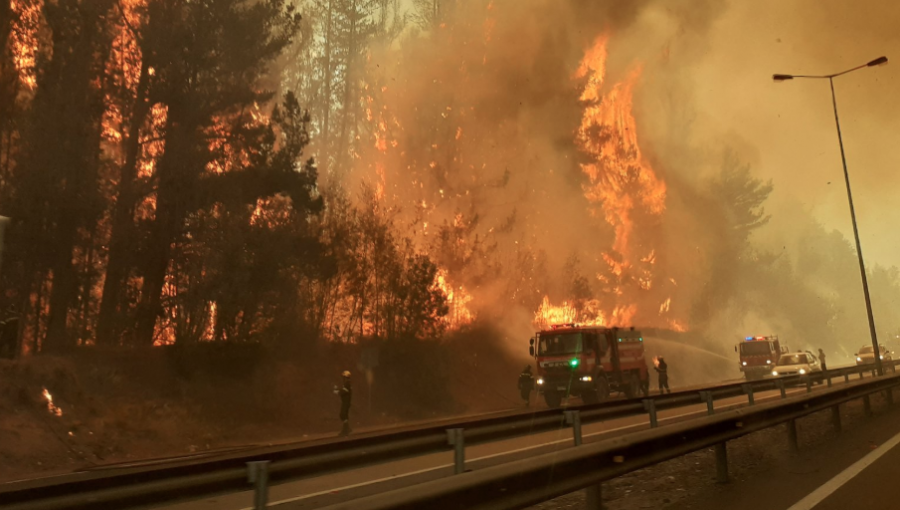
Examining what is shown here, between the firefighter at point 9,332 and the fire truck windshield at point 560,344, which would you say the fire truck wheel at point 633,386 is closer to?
the fire truck windshield at point 560,344

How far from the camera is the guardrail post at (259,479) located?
5.57 metres

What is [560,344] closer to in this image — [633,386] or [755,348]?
[633,386]

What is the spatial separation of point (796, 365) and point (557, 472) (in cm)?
3685

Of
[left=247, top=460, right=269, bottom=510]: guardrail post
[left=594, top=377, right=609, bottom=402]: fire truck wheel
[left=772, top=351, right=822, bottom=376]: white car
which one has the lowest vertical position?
[left=247, top=460, right=269, bottom=510]: guardrail post

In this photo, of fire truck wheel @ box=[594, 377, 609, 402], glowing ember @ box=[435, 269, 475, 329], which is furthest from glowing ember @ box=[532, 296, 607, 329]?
fire truck wheel @ box=[594, 377, 609, 402]

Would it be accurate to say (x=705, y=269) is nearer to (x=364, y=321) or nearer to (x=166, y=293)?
(x=364, y=321)

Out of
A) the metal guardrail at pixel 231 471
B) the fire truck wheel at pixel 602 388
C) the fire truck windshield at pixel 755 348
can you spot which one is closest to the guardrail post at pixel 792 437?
the metal guardrail at pixel 231 471

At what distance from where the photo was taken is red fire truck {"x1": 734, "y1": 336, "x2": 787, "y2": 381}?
140ft

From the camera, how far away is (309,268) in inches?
1085

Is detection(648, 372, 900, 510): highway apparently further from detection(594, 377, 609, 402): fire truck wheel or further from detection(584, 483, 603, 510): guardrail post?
detection(594, 377, 609, 402): fire truck wheel

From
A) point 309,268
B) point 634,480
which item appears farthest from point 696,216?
point 634,480

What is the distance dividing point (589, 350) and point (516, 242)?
18.2 meters

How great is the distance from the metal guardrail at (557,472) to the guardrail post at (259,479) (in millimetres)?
1956

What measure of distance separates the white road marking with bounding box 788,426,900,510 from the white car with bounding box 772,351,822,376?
2745 cm
